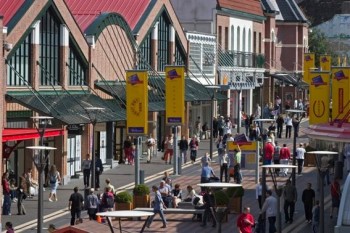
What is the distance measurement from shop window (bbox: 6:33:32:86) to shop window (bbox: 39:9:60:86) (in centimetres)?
120

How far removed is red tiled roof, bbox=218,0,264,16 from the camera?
85.7 meters

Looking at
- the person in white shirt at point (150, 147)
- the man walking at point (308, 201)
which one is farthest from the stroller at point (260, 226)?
the person in white shirt at point (150, 147)

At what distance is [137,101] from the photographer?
165ft

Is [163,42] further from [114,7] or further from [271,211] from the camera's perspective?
[271,211]

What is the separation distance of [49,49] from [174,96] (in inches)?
226

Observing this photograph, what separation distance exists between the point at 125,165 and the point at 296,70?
4898 centimetres

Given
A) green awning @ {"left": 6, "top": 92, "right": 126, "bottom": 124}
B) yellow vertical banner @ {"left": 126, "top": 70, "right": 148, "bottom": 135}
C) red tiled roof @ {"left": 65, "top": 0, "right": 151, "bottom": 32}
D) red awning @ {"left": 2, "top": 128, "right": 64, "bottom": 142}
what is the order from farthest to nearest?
red tiled roof @ {"left": 65, "top": 0, "right": 151, "bottom": 32} < green awning @ {"left": 6, "top": 92, "right": 126, "bottom": 124} < yellow vertical banner @ {"left": 126, "top": 70, "right": 148, "bottom": 135} < red awning @ {"left": 2, "top": 128, "right": 64, "bottom": 142}

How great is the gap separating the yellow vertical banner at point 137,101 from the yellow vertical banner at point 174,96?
207 inches

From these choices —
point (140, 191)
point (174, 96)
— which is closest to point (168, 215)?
point (140, 191)

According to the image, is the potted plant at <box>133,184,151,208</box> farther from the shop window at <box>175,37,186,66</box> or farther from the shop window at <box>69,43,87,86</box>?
the shop window at <box>175,37,186,66</box>

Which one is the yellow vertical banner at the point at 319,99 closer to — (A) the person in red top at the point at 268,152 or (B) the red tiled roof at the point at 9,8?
(A) the person in red top at the point at 268,152

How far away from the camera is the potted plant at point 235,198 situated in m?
44.8

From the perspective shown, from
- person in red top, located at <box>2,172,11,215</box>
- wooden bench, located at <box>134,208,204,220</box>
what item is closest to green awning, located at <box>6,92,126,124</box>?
person in red top, located at <box>2,172,11,215</box>

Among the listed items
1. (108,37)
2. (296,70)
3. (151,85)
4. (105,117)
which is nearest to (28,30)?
(105,117)
